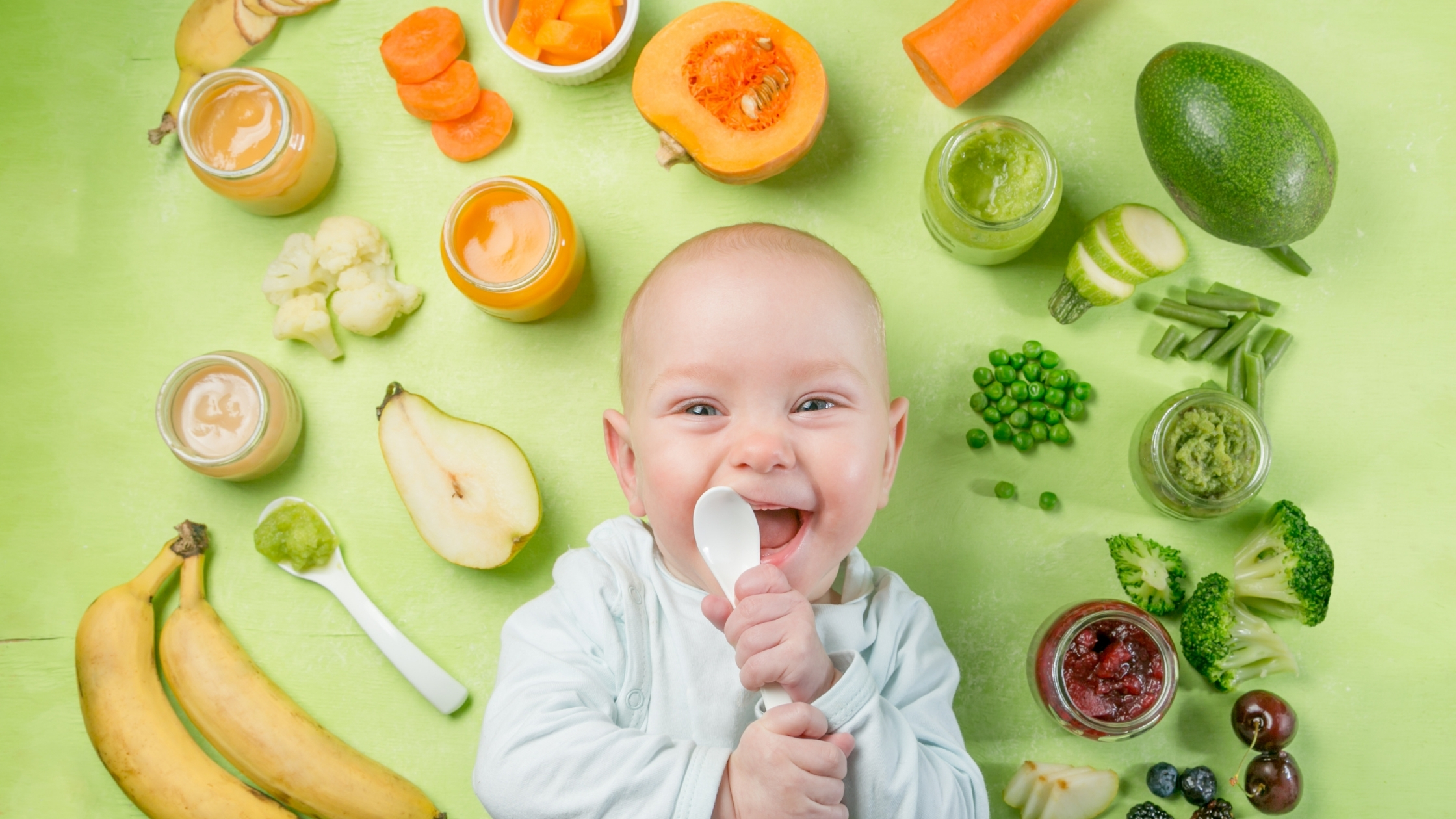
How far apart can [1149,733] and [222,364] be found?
1999 mm

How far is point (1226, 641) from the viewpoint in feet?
5.68

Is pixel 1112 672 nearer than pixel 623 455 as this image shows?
No

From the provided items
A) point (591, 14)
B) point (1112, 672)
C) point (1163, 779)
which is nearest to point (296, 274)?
point (591, 14)

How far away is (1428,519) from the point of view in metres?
1.92

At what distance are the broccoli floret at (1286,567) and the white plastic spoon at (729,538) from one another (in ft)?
3.54

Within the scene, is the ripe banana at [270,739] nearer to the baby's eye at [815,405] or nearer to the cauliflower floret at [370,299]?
the cauliflower floret at [370,299]

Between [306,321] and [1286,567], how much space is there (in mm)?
1980

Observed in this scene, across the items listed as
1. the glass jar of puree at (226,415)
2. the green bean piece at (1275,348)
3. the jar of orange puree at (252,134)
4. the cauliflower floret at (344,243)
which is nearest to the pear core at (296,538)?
the glass jar of puree at (226,415)

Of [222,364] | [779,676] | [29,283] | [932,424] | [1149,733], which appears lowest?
[1149,733]

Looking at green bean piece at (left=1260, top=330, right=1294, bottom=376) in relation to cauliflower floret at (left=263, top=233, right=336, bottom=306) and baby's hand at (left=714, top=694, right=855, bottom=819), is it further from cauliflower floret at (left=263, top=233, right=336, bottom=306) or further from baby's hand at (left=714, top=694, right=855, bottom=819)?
cauliflower floret at (left=263, top=233, right=336, bottom=306)

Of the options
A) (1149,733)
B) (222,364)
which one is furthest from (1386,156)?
(222,364)

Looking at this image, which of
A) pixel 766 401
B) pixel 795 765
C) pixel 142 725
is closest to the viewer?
pixel 795 765

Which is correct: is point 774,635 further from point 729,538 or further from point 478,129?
point 478,129

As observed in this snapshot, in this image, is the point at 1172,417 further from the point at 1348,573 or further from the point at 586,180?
the point at 586,180
